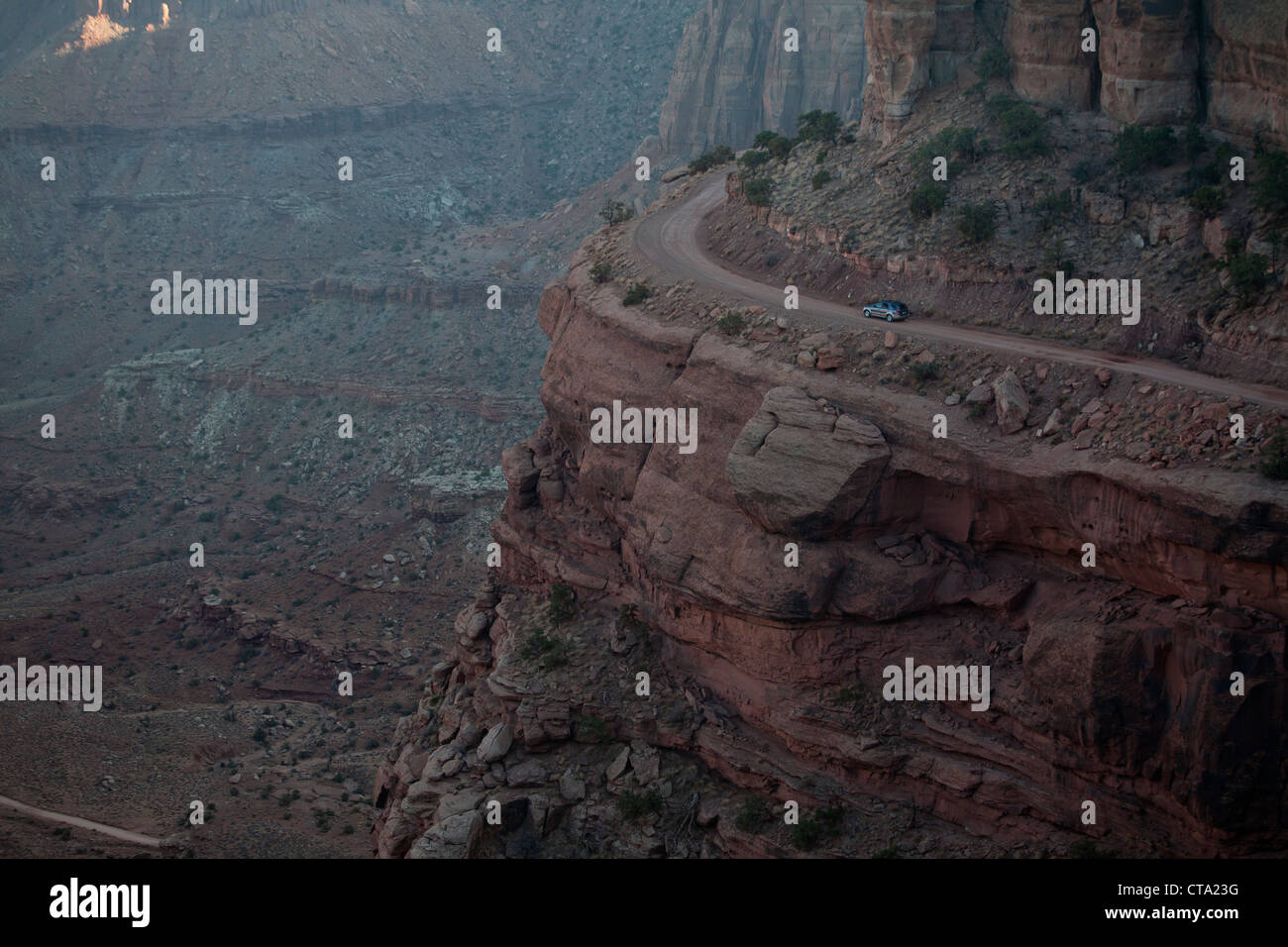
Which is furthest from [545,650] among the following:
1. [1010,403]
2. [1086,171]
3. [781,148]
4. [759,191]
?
[781,148]

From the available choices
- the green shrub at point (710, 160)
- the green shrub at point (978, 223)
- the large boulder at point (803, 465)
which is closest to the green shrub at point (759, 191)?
the green shrub at point (978, 223)

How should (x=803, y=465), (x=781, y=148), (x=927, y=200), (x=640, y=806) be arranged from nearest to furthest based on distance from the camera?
1. (x=803, y=465)
2. (x=640, y=806)
3. (x=927, y=200)
4. (x=781, y=148)

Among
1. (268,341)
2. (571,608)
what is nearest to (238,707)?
(571,608)

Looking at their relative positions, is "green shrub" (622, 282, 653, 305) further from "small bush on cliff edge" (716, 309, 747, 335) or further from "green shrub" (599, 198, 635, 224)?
"green shrub" (599, 198, 635, 224)

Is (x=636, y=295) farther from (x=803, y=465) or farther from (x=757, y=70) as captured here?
(x=757, y=70)

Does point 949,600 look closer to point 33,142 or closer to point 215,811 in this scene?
point 215,811

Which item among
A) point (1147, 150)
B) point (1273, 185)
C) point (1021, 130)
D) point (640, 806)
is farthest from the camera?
point (1021, 130)

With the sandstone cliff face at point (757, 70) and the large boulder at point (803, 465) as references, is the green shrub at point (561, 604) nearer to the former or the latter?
the large boulder at point (803, 465)
